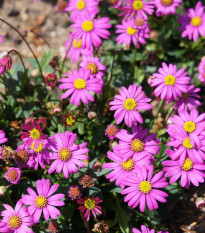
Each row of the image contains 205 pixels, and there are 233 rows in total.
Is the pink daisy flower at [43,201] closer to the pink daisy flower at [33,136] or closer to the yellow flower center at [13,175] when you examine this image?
the yellow flower center at [13,175]

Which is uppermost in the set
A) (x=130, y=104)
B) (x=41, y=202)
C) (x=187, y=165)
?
(x=130, y=104)

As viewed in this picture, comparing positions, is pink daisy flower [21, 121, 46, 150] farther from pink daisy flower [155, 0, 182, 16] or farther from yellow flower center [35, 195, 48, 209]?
pink daisy flower [155, 0, 182, 16]

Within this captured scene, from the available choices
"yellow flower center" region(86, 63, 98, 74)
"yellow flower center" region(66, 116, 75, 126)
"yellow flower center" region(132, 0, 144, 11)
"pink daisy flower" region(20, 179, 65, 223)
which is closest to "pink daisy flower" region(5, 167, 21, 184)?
"pink daisy flower" region(20, 179, 65, 223)

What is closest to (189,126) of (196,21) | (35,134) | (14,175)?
(35,134)

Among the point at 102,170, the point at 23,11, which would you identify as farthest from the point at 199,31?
the point at 23,11

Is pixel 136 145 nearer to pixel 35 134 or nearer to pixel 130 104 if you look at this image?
pixel 130 104

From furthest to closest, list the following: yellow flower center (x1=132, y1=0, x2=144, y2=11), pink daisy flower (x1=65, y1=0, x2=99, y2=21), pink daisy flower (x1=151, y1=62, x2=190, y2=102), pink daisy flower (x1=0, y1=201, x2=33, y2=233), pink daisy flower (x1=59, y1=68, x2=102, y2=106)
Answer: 1. pink daisy flower (x1=65, y1=0, x2=99, y2=21)
2. yellow flower center (x1=132, y1=0, x2=144, y2=11)
3. pink daisy flower (x1=151, y1=62, x2=190, y2=102)
4. pink daisy flower (x1=59, y1=68, x2=102, y2=106)
5. pink daisy flower (x1=0, y1=201, x2=33, y2=233)

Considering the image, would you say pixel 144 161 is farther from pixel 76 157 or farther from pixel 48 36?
pixel 48 36
